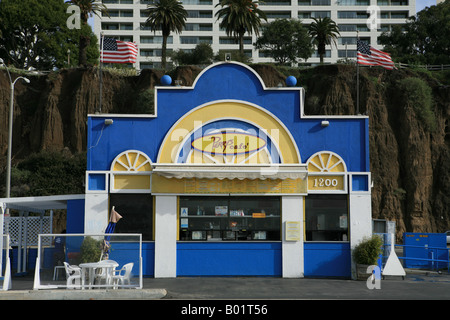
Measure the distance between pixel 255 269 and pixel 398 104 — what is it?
36995 mm

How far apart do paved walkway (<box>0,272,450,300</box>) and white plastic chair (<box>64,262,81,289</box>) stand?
361mm

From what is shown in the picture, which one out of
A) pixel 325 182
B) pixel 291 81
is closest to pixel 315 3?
pixel 291 81

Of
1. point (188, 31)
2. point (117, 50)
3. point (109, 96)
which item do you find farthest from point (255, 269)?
point (188, 31)

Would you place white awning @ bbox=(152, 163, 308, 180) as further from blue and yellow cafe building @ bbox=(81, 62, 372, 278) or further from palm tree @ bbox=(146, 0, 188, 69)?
palm tree @ bbox=(146, 0, 188, 69)

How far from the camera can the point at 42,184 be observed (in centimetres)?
4456

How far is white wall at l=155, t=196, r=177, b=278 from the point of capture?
1889 centimetres

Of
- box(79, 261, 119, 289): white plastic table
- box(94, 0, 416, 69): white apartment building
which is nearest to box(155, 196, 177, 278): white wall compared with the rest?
box(79, 261, 119, 289): white plastic table

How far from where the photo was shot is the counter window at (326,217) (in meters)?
19.4

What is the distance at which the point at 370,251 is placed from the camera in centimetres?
1858

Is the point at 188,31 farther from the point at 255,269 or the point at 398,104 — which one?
the point at 255,269

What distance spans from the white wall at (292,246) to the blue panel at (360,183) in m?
2.03

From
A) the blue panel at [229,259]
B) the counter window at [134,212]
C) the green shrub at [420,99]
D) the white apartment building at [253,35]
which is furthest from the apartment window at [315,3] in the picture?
the counter window at [134,212]

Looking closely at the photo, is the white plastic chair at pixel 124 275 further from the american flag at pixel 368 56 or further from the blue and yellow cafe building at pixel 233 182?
the american flag at pixel 368 56

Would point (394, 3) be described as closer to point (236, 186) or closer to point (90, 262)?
point (236, 186)
